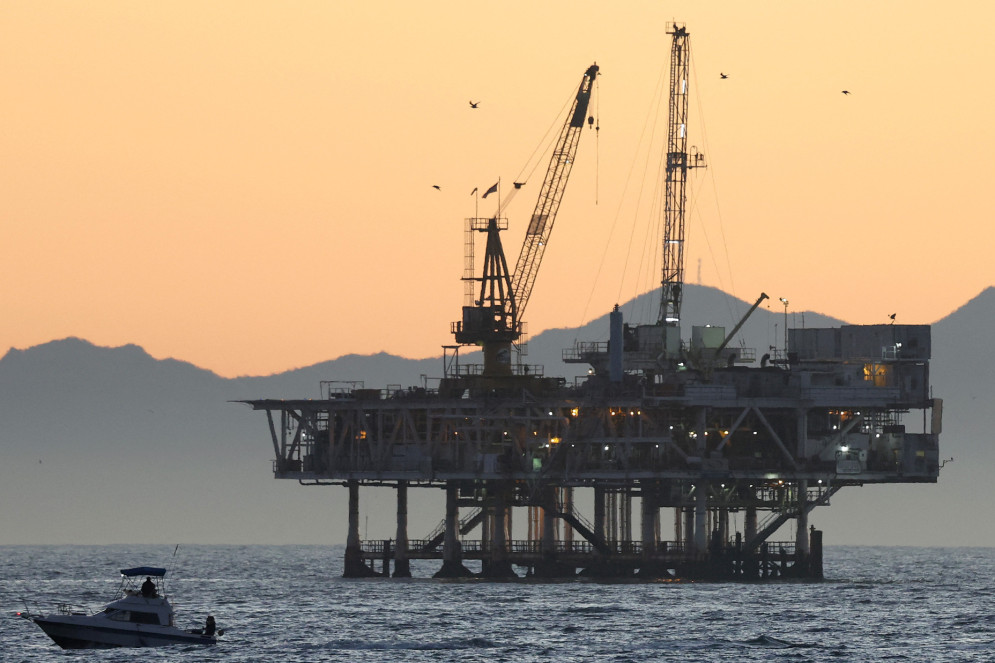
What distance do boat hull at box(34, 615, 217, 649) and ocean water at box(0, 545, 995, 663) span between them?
27.7 inches

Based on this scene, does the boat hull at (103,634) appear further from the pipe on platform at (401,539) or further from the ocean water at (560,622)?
the pipe on platform at (401,539)

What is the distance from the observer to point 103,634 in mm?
114500

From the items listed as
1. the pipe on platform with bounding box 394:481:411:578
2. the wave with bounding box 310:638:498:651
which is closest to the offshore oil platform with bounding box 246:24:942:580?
the pipe on platform with bounding box 394:481:411:578

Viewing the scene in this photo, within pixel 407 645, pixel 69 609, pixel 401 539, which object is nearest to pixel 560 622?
pixel 407 645

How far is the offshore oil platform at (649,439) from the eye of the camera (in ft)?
549

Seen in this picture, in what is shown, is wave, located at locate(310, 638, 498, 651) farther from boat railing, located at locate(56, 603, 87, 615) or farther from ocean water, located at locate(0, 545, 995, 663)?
boat railing, located at locate(56, 603, 87, 615)

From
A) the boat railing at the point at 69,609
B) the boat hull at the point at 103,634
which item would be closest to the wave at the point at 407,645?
the boat hull at the point at 103,634

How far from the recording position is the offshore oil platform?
167 m

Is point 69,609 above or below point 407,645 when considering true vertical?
above

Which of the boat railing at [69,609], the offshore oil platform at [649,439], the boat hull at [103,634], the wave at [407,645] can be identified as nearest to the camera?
the boat hull at [103,634]

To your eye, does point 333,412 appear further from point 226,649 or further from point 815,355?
point 226,649

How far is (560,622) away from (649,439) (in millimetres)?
30815

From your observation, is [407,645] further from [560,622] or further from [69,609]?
[69,609]

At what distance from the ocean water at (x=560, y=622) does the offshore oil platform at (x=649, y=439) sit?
170 inches
